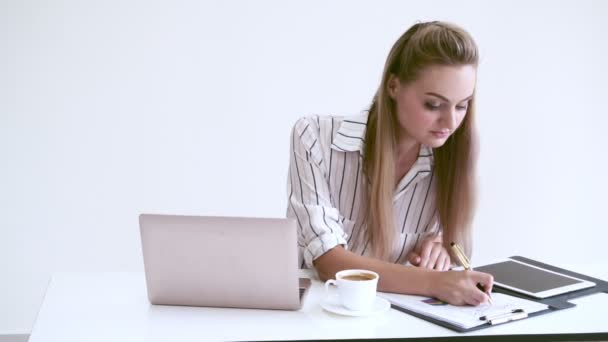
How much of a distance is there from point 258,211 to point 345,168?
1.50 m

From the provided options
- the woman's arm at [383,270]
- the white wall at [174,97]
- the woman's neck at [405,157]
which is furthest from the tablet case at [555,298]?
the white wall at [174,97]

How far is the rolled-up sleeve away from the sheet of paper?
27 cm

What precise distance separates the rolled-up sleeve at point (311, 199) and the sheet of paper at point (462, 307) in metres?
0.27

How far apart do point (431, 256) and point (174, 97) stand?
5.64ft

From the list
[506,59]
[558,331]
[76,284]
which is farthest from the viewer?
[506,59]

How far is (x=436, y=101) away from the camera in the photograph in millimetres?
2002

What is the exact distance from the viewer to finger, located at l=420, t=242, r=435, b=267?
2.08 meters

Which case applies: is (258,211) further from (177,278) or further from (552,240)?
(177,278)

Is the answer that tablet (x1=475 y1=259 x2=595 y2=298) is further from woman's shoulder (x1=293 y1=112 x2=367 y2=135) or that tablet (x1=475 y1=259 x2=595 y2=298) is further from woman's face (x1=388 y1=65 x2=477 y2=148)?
woman's shoulder (x1=293 y1=112 x2=367 y2=135)

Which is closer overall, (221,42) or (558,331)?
(558,331)

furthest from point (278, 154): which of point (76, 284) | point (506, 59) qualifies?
point (76, 284)

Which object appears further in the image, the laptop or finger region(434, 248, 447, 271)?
finger region(434, 248, 447, 271)

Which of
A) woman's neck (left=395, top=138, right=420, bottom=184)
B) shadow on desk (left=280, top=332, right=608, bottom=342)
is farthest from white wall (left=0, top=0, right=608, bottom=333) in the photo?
shadow on desk (left=280, top=332, right=608, bottom=342)

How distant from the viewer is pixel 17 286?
11.4ft
